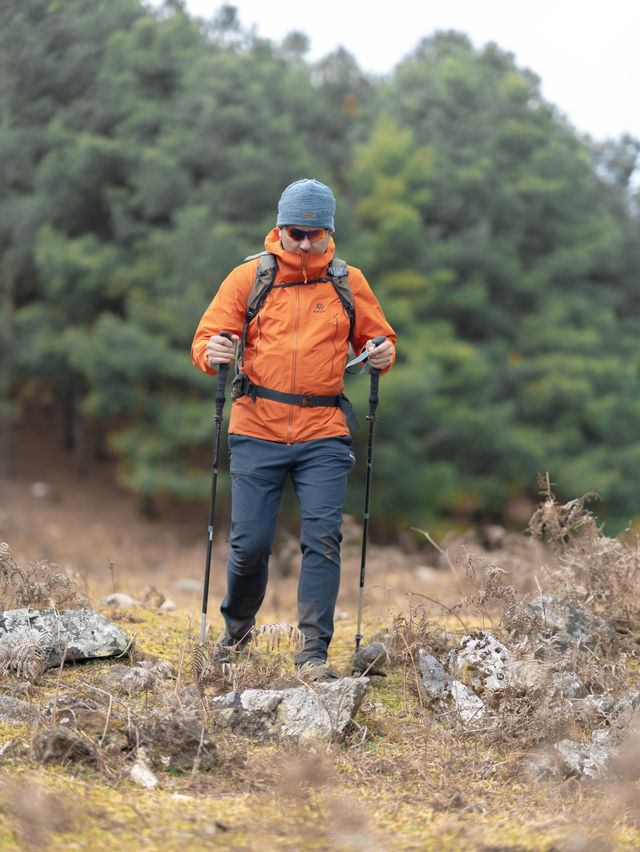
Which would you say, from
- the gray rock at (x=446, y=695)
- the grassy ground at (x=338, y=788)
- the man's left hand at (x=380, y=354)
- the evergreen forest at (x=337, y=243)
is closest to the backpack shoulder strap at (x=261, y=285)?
the man's left hand at (x=380, y=354)

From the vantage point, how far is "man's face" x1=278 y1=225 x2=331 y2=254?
4352 mm

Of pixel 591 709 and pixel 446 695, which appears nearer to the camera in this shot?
pixel 591 709

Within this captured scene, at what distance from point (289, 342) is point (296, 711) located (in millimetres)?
1717

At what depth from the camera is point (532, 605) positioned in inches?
180

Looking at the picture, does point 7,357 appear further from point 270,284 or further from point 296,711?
point 296,711

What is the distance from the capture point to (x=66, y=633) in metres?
4.15

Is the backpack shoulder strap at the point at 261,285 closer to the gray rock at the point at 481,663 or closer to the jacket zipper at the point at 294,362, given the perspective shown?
the jacket zipper at the point at 294,362

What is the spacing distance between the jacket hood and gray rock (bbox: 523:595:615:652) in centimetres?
191

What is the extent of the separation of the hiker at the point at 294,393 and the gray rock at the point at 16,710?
103 centimetres

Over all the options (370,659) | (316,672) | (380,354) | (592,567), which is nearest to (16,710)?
(316,672)

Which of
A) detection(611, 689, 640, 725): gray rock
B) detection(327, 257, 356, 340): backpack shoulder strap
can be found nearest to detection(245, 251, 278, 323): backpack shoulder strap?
detection(327, 257, 356, 340): backpack shoulder strap

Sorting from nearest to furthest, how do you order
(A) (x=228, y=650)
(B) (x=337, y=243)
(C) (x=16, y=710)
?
(C) (x=16, y=710)
(A) (x=228, y=650)
(B) (x=337, y=243)

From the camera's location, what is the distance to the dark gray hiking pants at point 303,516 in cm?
429

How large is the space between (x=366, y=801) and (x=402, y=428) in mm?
17981
